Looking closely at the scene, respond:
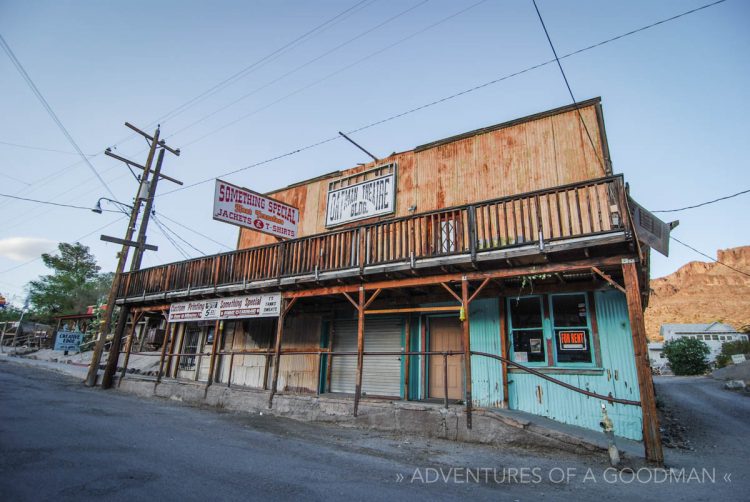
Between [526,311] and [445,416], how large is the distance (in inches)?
134

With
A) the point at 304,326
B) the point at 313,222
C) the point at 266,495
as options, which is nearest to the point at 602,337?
the point at 266,495

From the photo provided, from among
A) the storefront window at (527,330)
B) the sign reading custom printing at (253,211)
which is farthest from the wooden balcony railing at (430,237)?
the storefront window at (527,330)

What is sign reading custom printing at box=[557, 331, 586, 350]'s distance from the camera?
8.70m

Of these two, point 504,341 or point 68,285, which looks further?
point 68,285

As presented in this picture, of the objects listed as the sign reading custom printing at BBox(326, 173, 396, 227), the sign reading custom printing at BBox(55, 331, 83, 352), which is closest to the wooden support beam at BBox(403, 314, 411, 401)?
the sign reading custom printing at BBox(326, 173, 396, 227)

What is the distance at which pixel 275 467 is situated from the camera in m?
5.33

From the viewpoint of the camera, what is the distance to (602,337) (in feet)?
27.7

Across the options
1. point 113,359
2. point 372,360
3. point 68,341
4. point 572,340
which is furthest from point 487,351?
point 68,341

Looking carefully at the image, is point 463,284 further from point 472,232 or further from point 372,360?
point 372,360

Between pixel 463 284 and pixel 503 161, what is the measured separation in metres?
4.35

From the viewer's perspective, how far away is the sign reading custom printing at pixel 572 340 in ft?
28.5

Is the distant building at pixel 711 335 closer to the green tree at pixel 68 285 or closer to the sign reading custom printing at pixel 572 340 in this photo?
the sign reading custom printing at pixel 572 340

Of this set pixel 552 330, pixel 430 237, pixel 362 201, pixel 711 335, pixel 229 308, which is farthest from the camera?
pixel 711 335

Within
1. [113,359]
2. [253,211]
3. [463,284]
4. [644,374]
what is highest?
[253,211]
